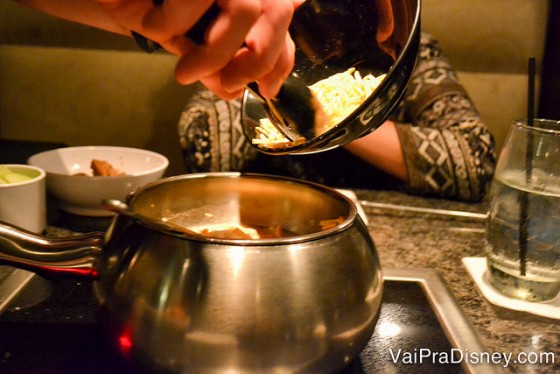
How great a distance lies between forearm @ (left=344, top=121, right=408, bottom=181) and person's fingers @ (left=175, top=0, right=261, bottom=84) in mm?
912

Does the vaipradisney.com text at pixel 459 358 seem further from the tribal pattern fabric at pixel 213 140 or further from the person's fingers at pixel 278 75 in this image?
the tribal pattern fabric at pixel 213 140

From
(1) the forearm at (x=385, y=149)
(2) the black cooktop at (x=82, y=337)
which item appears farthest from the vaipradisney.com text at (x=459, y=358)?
(1) the forearm at (x=385, y=149)

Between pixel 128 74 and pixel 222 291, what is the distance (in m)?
1.80

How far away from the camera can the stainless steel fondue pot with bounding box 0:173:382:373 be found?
0.45 metres

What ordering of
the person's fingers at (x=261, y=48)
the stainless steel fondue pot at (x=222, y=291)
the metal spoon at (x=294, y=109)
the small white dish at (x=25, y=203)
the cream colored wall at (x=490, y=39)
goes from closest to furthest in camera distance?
the stainless steel fondue pot at (x=222, y=291) → the person's fingers at (x=261, y=48) → the metal spoon at (x=294, y=109) → the small white dish at (x=25, y=203) → the cream colored wall at (x=490, y=39)

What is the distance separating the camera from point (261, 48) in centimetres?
57

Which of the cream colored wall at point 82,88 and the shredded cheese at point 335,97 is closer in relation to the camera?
the shredded cheese at point 335,97

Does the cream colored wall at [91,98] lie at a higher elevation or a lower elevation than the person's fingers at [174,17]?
higher

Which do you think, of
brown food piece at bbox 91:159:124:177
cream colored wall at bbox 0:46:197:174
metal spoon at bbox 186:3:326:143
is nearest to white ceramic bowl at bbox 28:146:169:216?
brown food piece at bbox 91:159:124:177

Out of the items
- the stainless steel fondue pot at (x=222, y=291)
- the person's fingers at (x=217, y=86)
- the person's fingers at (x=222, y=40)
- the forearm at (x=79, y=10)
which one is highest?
the forearm at (x=79, y=10)

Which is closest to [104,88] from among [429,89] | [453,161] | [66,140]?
[66,140]

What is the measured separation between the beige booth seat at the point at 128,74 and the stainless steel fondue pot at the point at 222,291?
1650mm

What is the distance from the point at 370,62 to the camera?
71 centimetres

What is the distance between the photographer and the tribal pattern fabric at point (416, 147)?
52.1 inches
